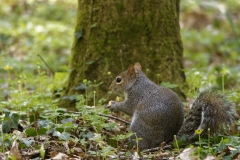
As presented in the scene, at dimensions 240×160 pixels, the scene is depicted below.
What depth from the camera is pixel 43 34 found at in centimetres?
912

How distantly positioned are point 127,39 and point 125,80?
0.59m

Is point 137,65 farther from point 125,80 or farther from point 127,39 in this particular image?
point 127,39

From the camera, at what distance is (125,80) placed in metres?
4.11

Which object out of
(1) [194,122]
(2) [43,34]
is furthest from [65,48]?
(1) [194,122]

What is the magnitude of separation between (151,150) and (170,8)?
170 centimetres

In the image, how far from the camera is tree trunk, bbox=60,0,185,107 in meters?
4.50

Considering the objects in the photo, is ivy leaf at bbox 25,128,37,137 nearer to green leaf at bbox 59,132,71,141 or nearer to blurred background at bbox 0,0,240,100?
green leaf at bbox 59,132,71,141

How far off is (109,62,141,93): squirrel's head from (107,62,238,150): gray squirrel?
13mm

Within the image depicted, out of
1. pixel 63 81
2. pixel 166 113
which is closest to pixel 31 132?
pixel 166 113

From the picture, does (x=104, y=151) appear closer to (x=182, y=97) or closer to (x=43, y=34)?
(x=182, y=97)

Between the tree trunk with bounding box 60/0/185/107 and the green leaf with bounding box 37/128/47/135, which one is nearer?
the green leaf with bounding box 37/128/47/135

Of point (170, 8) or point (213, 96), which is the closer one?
point (213, 96)

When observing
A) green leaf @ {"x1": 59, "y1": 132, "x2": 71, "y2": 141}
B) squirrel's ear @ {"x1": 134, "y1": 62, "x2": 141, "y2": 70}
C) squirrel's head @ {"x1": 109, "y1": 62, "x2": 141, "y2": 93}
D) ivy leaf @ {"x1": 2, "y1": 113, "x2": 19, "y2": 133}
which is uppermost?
squirrel's ear @ {"x1": 134, "y1": 62, "x2": 141, "y2": 70}

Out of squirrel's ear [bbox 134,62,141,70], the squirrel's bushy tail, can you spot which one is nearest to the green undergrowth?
the squirrel's bushy tail
